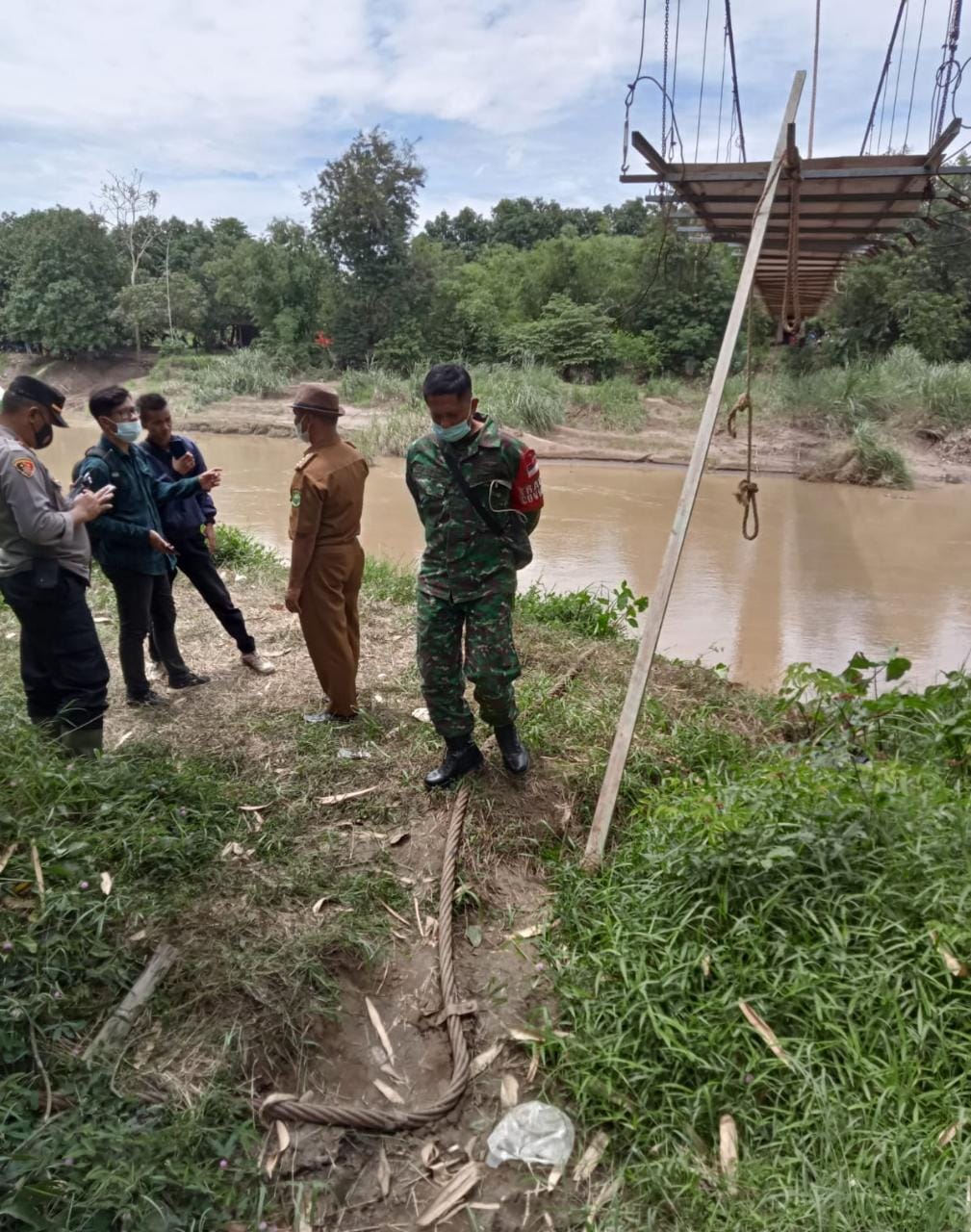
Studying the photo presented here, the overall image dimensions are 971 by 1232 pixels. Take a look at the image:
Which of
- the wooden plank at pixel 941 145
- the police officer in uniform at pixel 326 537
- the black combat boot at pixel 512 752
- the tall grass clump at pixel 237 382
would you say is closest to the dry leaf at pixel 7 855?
the police officer in uniform at pixel 326 537

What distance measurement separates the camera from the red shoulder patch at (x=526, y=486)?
2980mm

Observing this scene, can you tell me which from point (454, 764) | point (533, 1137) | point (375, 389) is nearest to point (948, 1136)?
point (533, 1137)

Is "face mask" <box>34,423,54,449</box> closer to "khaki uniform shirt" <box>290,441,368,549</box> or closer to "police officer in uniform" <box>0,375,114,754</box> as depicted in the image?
"police officer in uniform" <box>0,375,114,754</box>

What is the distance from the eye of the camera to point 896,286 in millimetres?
19031

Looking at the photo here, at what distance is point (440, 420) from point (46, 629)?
1.63 metres

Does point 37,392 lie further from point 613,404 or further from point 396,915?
point 613,404

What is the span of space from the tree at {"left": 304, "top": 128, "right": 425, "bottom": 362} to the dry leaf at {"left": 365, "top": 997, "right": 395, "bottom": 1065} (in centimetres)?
→ 2536

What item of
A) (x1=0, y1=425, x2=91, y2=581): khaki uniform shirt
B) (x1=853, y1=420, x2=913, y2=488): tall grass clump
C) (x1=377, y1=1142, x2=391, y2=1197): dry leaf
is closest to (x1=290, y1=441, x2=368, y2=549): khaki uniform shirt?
(x1=0, y1=425, x2=91, y2=581): khaki uniform shirt

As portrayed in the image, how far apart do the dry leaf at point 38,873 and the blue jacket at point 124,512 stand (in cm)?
162

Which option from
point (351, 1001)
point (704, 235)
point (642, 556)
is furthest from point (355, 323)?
point (351, 1001)

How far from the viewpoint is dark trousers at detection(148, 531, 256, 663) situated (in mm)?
4211

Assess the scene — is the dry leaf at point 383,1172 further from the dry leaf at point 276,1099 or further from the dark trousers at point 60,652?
the dark trousers at point 60,652

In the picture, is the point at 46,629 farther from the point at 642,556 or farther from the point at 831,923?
the point at 642,556

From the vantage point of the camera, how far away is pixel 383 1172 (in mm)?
1938
